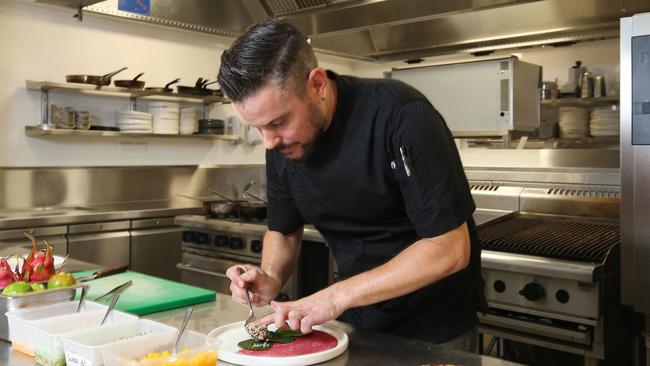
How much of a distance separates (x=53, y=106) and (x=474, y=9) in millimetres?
3217

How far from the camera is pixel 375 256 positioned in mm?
1826

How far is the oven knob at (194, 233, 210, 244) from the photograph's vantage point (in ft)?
14.2

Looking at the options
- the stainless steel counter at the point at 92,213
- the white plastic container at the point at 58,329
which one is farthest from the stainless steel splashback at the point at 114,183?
the white plastic container at the point at 58,329

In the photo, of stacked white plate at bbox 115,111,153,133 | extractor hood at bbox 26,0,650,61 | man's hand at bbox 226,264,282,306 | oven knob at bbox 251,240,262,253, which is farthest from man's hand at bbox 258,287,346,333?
stacked white plate at bbox 115,111,153,133

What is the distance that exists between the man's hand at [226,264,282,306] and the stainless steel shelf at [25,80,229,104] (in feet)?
11.3

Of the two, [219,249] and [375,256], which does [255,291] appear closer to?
[375,256]

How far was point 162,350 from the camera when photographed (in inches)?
50.0

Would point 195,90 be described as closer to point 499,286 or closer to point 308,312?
point 499,286

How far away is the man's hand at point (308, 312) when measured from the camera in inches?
57.1

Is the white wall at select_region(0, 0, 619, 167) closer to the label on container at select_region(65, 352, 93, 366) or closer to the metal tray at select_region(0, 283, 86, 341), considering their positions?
the metal tray at select_region(0, 283, 86, 341)

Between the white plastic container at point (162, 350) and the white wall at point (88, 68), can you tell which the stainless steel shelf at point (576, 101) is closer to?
the white wall at point (88, 68)

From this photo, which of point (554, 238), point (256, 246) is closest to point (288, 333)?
point (554, 238)

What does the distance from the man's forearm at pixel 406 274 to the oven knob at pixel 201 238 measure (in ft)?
9.56

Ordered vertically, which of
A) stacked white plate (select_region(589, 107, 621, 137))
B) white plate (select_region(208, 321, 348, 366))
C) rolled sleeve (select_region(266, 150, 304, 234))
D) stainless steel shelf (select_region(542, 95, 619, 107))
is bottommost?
white plate (select_region(208, 321, 348, 366))
